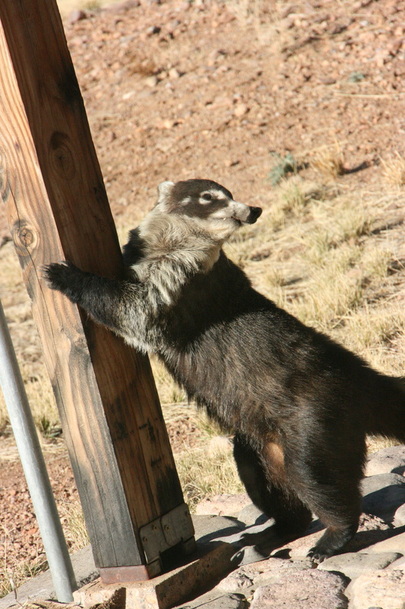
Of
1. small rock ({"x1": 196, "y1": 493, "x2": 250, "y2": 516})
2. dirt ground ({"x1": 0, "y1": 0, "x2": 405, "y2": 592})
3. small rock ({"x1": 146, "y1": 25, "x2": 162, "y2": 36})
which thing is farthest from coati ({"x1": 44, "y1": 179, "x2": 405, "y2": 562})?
small rock ({"x1": 146, "y1": 25, "x2": 162, "y2": 36})

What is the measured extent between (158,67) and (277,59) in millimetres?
2446

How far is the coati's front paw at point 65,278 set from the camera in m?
3.54

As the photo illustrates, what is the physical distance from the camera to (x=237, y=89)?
14516mm

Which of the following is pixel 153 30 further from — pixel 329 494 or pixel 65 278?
pixel 329 494

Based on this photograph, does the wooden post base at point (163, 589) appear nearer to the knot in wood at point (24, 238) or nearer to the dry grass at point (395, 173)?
the knot in wood at point (24, 238)

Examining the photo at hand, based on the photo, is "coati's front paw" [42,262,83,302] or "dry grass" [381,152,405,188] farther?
"dry grass" [381,152,405,188]

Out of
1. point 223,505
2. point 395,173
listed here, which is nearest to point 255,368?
point 223,505

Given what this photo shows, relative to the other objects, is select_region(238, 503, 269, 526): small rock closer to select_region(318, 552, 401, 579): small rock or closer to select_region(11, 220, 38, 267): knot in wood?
select_region(318, 552, 401, 579): small rock

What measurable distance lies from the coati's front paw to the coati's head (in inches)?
38.8

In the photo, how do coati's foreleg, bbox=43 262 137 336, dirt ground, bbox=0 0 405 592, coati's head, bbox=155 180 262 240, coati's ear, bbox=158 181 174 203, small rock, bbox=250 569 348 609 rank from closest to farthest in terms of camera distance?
small rock, bbox=250 569 348 609
coati's foreleg, bbox=43 262 137 336
coati's head, bbox=155 180 262 240
coati's ear, bbox=158 181 174 203
dirt ground, bbox=0 0 405 592

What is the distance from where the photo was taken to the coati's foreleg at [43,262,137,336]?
11.6 feet

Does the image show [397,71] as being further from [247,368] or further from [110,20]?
[247,368]

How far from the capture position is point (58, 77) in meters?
3.53

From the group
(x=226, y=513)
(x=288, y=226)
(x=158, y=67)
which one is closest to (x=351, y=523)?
(x=226, y=513)
